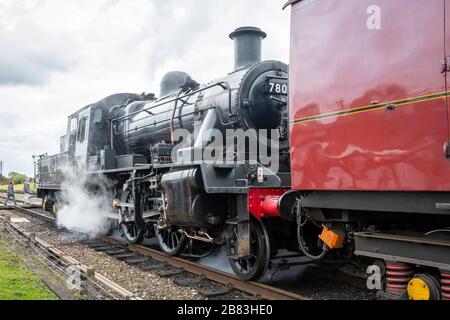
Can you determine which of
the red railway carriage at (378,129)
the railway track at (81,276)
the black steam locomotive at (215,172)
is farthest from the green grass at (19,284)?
the red railway carriage at (378,129)

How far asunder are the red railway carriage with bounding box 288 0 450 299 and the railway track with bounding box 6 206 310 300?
1.45 meters

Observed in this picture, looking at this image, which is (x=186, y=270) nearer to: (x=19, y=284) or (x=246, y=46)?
(x=19, y=284)

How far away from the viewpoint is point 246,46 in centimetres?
725

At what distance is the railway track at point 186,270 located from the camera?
5371mm

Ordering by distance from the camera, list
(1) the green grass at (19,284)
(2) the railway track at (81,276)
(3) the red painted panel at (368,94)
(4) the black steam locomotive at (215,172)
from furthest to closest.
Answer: (4) the black steam locomotive at (215,172) < (2) the railway track at (81,276) < (1) the green grass at (19,284) < (3) the red painted panel at (368,94)

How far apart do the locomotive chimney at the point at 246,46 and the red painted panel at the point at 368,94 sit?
2910mm

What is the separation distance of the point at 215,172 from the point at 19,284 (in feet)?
9.67

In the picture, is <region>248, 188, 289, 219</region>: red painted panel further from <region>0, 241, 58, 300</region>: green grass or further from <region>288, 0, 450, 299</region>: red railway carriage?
<region>0, 241, 58, 300</region>: green grass

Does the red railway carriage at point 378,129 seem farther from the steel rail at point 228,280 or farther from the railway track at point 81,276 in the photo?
the railway track at point 81,276

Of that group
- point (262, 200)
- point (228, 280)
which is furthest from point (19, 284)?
point (262, 200)

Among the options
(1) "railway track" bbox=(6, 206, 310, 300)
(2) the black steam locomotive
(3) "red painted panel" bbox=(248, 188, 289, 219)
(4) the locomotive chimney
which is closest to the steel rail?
(1) "railway track" bbox=(6, 206, 310, 300)

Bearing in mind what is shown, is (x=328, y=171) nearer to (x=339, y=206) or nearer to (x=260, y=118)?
(x=339, y=206)
